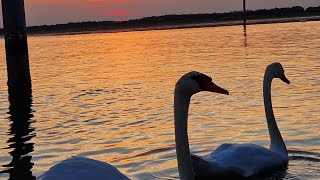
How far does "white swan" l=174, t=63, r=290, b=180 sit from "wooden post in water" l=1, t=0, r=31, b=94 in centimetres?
929

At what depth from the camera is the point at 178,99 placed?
5875mm

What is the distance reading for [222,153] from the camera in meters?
8.24

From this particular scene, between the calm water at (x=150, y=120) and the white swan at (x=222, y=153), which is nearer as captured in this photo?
the white swan at (x=222, y=153)

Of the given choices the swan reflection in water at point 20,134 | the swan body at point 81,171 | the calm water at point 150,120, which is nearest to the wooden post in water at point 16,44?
the swan reflection in water at point 20,134

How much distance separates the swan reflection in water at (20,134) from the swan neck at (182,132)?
3543 mm

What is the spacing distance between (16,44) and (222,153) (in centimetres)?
1073

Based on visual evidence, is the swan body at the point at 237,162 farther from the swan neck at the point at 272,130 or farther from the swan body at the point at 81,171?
the swan body at the point at 81,171

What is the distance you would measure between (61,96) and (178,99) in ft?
40.3

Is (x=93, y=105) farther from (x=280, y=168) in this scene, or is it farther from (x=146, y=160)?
(x=280, y=168)

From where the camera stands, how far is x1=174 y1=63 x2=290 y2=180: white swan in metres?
5.81

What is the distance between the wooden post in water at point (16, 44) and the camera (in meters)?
17.2

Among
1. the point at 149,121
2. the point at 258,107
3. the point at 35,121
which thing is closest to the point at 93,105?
the point at 35,121

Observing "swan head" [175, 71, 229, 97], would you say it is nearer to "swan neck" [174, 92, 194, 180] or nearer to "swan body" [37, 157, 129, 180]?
"swan neck" [174, 92, 194, 180]

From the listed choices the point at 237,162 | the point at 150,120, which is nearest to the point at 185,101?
the point at 237,162
